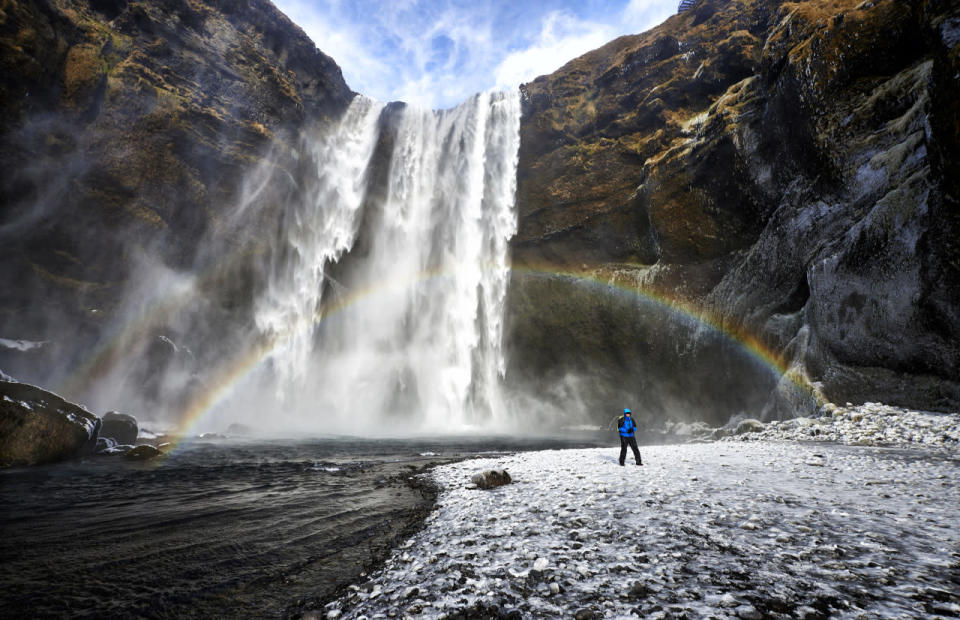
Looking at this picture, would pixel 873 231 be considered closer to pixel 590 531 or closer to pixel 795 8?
pixel 795 8

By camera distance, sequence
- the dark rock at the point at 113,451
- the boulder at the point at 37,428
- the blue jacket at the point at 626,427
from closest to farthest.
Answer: the blue jacket at the point at 626,427 → the boulder at the point at 37,428 → the dark rock at the point at 113,451

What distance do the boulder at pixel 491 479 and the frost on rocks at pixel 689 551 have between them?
0.60 metres

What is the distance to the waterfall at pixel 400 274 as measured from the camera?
36.1 meters

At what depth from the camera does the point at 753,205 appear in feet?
76.2

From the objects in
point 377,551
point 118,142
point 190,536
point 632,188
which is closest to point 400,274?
point 632,188

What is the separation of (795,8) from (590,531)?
29.2 metres

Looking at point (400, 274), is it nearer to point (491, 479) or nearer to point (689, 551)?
point (491, 479)

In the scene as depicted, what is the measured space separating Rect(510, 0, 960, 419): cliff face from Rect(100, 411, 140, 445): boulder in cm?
2617

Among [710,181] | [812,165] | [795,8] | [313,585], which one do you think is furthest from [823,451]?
[795,8]

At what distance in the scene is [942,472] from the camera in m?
7.05

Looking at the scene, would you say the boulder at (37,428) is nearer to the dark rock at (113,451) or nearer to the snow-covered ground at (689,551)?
the dark rock at (113,451)

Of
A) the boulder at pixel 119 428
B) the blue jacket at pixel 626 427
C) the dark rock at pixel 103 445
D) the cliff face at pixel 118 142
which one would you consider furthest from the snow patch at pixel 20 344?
the blue jacket at pixel 626 427

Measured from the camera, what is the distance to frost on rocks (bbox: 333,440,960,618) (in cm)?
285

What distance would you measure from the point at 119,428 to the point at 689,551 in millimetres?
23200
